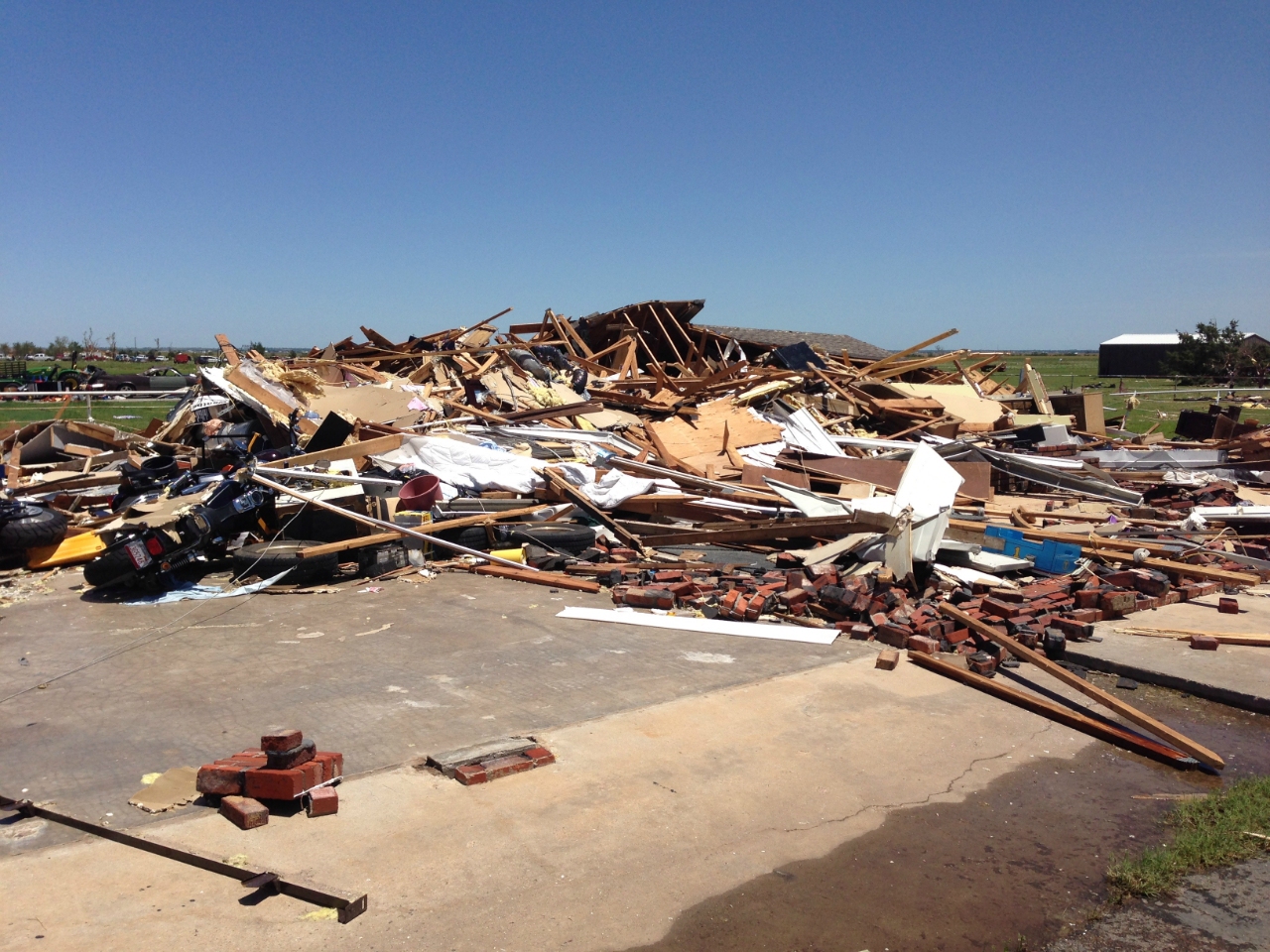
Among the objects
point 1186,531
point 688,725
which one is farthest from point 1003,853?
point 1186,531

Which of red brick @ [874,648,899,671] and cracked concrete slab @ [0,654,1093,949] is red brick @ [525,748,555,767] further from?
red brick @ [874,648,899,671]

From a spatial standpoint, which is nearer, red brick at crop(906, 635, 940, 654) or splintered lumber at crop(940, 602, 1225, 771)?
splintered lumber at crop(940, 602, 1225, 771)

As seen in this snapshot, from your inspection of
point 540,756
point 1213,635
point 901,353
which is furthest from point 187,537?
point 901,353

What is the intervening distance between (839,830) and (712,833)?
0.58m

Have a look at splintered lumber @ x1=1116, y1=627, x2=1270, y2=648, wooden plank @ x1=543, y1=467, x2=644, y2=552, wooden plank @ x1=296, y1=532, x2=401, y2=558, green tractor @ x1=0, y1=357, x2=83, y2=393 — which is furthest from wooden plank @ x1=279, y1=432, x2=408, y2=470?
green tractor @ x1=0, y1=357, x2=83, y2=393

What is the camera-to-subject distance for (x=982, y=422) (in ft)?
58.7

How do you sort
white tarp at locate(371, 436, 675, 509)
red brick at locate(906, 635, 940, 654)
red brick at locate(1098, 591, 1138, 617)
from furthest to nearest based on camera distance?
white tarp at locate(371, 436, 675, 509) → red brick at locate(1098, 591, 1138, 617) → red brick at locate(906, 635, 940, 654)

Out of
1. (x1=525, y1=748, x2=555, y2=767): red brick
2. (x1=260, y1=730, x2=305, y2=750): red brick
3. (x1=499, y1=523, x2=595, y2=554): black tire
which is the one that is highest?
(x1=499, y1=523, x2=595, y2=554): black tire

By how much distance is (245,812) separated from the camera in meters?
3.88

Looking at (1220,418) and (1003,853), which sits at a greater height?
(1220,418)

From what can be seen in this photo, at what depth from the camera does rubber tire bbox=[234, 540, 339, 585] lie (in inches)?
328

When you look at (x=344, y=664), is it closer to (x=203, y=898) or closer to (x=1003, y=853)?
(x=203, y=898)

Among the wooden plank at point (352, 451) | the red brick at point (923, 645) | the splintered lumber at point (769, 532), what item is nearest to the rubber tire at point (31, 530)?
the wooden plank at point (352, 451)

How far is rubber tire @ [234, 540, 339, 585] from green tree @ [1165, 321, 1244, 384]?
4713 centimetres
